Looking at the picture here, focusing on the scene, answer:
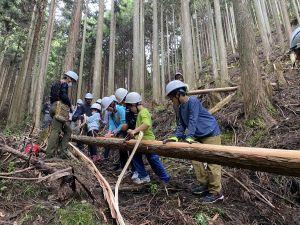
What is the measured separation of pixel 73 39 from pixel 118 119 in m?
3.41

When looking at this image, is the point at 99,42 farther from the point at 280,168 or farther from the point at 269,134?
the point at 280,168

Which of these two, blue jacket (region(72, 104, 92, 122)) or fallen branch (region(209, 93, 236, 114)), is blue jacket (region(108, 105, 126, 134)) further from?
fallen branch (region(209, 93, 236, 114))

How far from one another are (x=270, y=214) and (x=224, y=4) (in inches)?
1172

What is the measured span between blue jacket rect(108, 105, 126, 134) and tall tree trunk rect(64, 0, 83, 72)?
219 centimetres

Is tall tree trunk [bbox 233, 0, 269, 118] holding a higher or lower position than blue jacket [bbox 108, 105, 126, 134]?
higher

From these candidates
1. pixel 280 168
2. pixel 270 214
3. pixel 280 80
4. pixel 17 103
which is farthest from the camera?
pixel 17 103

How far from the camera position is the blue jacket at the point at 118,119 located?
22.6ft

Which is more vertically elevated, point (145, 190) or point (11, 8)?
point (11, 8)

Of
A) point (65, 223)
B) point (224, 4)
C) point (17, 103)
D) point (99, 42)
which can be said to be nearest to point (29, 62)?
point (17, 103)

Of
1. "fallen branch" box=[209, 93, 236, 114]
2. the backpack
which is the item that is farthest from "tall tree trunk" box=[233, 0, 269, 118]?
the backpack

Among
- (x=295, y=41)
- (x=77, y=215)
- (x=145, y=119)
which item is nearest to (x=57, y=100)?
(x=145, y=119)

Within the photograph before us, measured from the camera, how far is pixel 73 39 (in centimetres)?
933

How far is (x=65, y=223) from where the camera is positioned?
3486 millimetres

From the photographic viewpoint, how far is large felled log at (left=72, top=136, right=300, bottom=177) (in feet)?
10.8
